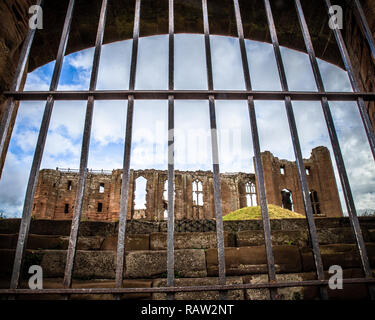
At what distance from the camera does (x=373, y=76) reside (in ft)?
8.24

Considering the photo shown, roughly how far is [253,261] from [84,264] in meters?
1.97

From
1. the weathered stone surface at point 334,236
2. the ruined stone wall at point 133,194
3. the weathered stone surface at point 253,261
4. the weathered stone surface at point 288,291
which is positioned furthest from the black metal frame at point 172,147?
the ruined stone wall at point 133,194

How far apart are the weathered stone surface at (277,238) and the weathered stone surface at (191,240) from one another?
0.15 m

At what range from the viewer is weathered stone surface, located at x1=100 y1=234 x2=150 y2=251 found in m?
3.37

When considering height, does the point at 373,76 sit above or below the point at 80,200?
above

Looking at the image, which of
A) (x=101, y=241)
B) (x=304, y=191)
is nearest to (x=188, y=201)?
(x=101, y=241)

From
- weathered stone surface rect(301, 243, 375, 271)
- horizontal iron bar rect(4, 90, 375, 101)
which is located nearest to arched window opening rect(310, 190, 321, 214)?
weathered stone surface rect(301, 243, 375, 271)

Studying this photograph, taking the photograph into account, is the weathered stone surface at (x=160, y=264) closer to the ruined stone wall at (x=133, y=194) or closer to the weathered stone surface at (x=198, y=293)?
the weathered stone surface at (x=198, y=293)

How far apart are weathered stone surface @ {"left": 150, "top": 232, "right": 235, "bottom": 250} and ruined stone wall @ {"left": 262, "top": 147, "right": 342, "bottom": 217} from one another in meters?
19.0

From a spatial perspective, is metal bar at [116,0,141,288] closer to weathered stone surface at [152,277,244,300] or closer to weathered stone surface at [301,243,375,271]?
weathered stone surface at [152,277,244,300]

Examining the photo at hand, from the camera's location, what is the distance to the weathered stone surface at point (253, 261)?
300 cm

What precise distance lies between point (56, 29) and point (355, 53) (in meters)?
3.65
